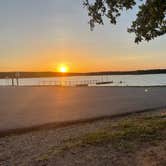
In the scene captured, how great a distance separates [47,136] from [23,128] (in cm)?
263

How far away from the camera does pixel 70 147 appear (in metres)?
9.13

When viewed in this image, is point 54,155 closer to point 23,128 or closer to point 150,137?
point 150,137

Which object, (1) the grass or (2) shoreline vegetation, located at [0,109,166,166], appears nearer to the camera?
(2) shoreline vegetation, located at [0,109,166,166]

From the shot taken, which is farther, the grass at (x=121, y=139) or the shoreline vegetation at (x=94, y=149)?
the grass at (x=121, y=139)

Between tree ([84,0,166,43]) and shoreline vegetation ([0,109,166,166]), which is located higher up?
tree ([84,0,166,43])

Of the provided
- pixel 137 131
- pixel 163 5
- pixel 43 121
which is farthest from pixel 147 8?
pixel 43 121

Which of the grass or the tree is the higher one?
the tree

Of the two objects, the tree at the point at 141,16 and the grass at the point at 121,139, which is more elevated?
the tree at the point at 141,16

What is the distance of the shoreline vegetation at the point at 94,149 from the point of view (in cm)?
795

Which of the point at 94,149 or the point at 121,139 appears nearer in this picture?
the point at 94,149

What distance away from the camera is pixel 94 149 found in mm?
8836

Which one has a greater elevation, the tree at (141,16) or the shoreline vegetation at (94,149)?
the tree at (141,16)

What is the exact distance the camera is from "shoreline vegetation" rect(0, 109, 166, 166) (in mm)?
7945

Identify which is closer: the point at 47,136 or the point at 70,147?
the point at 70,147
